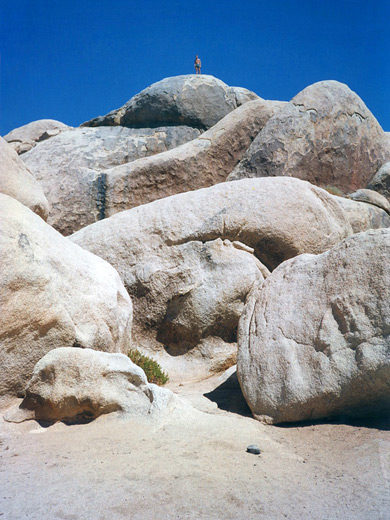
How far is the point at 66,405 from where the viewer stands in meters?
5.09

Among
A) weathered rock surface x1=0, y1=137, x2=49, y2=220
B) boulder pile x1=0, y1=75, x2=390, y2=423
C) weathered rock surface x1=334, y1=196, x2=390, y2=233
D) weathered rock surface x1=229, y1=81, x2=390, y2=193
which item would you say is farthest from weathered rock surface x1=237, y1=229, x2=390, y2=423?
weathered rock surface x1=229, y1=81, x2=390, y2=193

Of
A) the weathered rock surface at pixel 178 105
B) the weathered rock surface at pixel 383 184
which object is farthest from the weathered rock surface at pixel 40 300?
the weathered rock surface at pixel 178 105

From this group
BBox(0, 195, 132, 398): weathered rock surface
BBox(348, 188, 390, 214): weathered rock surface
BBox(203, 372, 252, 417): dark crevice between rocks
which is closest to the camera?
BBox(0, 195, 132, 398): weathered rock surface

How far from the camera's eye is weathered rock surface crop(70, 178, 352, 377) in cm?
839

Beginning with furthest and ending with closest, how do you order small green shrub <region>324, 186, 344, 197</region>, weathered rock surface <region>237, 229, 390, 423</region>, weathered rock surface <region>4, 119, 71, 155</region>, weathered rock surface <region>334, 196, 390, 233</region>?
1. weathered rock surface <region>4, 119, 71, 155</region>
2. small green shrub <region>324, 186, 344, 197</region>
3. weathered rock surface <region>334, 196, 390, 233</region>
4. weathered rock surface <region>237, 229, 390, 423</region>

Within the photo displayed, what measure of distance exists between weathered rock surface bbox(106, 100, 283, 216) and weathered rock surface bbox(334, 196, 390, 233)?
3193 millimetres

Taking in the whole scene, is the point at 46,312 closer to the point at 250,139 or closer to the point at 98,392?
the point at 98,392

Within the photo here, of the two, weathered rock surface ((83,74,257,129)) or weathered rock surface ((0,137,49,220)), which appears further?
weathered rock surface ((83,74,257,129))

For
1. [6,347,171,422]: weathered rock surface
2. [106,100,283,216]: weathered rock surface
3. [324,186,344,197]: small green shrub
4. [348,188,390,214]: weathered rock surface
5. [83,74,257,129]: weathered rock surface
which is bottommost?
[6,347,171,422]: weathered rock surface

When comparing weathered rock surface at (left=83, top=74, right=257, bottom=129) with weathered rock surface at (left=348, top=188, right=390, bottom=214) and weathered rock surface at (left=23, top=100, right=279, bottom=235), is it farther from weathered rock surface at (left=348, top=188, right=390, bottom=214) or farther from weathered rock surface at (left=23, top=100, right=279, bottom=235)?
weathered rock surface at (left=348, top=188, right=390, bottom=214)

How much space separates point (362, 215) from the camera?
10.9 meters

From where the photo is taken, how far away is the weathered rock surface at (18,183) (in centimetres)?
674

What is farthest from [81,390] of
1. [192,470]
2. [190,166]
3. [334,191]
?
[334,191]

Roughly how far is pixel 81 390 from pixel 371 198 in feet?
29.1
